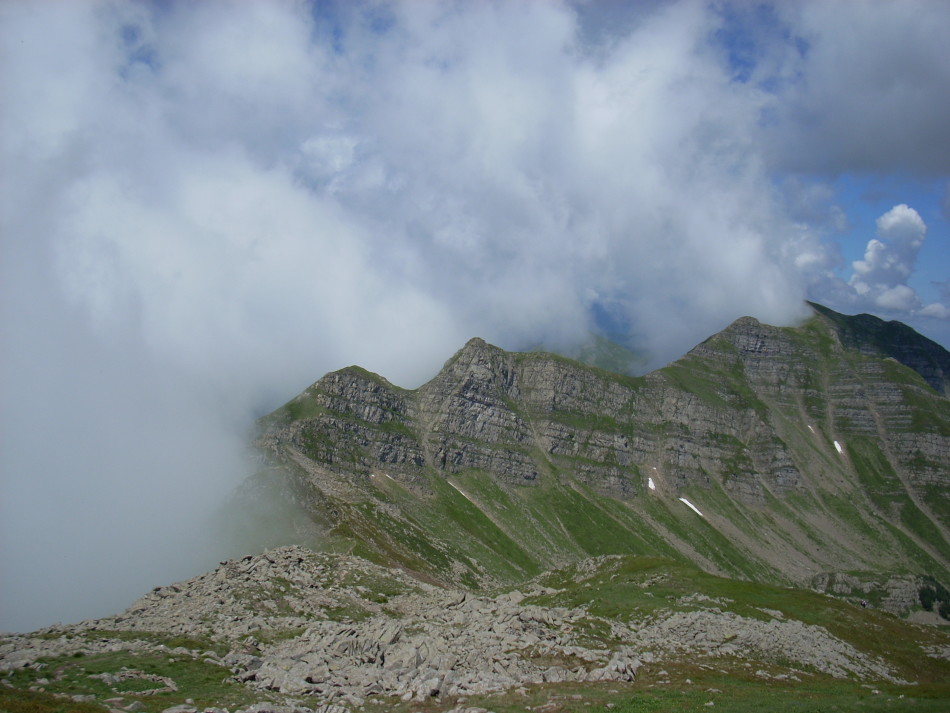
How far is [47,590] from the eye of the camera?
18950 centimetres

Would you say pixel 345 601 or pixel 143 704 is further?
pixel 345 601

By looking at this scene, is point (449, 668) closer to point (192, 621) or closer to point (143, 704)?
point (143, 704)

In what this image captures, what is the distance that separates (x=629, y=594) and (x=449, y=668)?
53.6 meters

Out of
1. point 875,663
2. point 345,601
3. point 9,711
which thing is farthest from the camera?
point 345,601

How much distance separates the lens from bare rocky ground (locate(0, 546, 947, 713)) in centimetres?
5691

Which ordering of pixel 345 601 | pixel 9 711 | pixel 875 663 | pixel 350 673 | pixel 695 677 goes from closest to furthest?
pixel 9 711 → pixel 350 673 → pixel 695 677 → pixel 875 663 → pixel 345 601

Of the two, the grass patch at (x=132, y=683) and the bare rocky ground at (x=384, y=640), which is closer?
the grass patch at (x=132, y=683)

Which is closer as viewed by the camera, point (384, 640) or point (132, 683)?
point (132, 683)

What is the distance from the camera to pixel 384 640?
66625 millimetres

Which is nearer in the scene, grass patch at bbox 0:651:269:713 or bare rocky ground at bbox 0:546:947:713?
grass patch at bbox 0:651:269:713

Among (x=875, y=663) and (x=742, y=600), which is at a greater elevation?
(x=742, y=600)

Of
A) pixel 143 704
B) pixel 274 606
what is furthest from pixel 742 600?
pixel 143 704

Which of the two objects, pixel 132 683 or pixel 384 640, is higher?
pixel 384 640

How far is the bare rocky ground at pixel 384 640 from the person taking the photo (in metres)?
56.9
